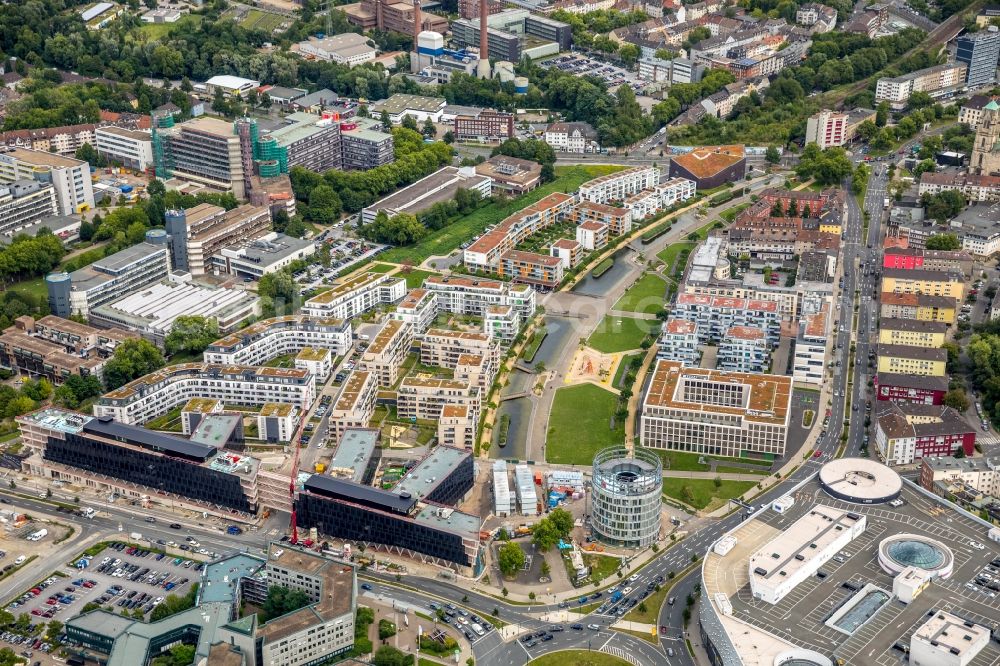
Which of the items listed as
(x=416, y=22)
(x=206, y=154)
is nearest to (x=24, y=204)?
(x=206, y=154)

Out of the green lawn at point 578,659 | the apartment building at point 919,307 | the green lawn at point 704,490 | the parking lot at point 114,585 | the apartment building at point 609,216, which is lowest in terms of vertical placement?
the green lawn at point 578,659

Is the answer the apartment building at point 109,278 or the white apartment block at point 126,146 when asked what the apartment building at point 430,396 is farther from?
the white apartment block at point 126,146

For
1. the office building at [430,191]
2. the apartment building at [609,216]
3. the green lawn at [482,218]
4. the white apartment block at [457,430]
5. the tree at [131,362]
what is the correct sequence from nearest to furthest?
the white apartment block at [457,430] → the tree at [131,362] → the green lawn at [482,218] → the apartment building at [609,216] → the office building at [430,191]

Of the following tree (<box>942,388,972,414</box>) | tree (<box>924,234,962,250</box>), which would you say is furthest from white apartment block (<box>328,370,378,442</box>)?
tree (<box>924,234,962,250</box>)

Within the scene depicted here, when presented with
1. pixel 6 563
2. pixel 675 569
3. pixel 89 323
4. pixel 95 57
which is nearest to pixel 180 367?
pixel 89 323

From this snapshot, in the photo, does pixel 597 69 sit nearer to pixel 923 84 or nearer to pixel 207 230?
pixel 923 84

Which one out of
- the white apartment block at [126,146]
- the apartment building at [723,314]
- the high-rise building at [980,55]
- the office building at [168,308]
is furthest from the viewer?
the high-rise building at [980,55]

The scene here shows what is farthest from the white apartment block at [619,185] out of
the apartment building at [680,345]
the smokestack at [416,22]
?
the smokestack at [416,22]
